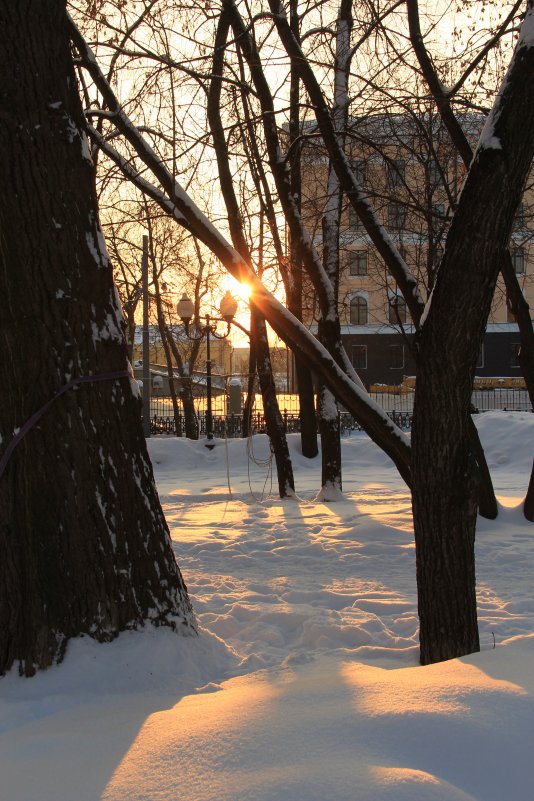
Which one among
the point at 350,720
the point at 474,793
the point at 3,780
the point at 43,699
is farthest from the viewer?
the point at 43,699

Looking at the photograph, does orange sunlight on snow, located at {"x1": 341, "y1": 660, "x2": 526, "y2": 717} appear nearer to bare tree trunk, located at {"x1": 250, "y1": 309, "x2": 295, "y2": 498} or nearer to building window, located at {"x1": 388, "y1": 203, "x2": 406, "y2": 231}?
building window, located at {"x1": 388, "y1": 203, "x2": 406, "y2": 231}

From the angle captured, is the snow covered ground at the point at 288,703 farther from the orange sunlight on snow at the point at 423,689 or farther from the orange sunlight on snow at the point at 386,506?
the orange sunlight on snow at the point at 386,506

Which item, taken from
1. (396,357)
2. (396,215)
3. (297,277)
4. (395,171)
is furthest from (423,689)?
(396,357)

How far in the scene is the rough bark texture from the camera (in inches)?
134

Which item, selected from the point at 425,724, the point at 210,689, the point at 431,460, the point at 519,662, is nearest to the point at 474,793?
the point at 425,724

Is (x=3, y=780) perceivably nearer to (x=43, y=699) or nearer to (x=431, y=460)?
(x=43, y=699)

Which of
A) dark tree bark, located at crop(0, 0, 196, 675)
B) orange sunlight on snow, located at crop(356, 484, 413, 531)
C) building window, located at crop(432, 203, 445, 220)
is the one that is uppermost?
building window, located at crop(432, 203, 445, 220)

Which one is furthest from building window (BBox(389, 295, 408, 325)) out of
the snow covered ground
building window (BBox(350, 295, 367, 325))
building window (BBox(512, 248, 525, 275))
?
building window (BBox(350, 295, 367, 325))

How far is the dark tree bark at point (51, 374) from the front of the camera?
343cm

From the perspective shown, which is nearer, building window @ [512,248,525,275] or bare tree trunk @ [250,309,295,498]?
building window @ [512,248,525,275]

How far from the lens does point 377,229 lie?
253 inches

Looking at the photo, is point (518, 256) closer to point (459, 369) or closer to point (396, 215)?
point (396, 215)

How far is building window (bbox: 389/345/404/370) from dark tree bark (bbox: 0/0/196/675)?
42313 millimetres

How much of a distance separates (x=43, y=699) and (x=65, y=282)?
1915 mm
